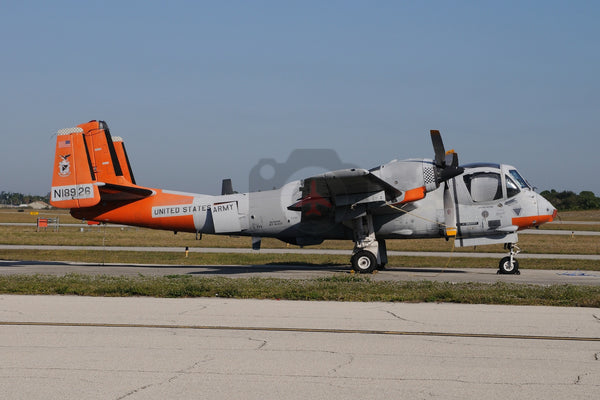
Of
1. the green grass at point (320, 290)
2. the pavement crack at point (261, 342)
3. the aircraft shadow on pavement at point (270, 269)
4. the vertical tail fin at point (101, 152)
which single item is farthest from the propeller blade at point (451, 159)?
the pavement crack at point (261, 342)

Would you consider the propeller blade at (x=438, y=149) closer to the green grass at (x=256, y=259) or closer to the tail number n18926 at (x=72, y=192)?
the green grass at (x=256, y=259)

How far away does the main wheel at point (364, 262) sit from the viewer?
2222cm

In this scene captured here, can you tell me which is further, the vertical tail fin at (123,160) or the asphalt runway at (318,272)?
the vertical tail fin at (123,160)

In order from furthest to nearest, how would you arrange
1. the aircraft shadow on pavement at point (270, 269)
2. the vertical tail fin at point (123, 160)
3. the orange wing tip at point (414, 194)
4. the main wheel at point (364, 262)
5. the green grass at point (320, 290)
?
the vertical tail fin at point (123, 160) → the aircraft shadow on pavement at point (270, 269) → the main wheel at point (364, 262) → the orange wing tip at point (414, 194) → the green grass at point (320, 290)

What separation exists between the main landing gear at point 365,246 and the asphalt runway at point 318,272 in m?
0.52

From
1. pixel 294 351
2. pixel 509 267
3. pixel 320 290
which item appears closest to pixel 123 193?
pixel 320 290

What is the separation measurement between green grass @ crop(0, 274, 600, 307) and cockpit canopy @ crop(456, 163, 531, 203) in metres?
5.06

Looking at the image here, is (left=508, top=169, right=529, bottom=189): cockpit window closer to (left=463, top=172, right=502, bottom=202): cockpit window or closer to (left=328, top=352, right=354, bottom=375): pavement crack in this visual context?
(left=463, top=172, right=502, bottom=202): cockpit window

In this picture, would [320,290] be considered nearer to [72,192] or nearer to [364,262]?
[364,262]

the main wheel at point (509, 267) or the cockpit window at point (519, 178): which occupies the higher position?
the cockpit window at point (519, 178)

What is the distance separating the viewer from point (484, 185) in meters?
21.9

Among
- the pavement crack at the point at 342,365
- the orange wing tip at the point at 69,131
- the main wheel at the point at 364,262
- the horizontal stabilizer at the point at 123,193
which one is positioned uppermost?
the orange wing tip at the point at 69,131

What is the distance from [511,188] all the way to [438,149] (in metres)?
2.87

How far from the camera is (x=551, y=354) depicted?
28.3ft
